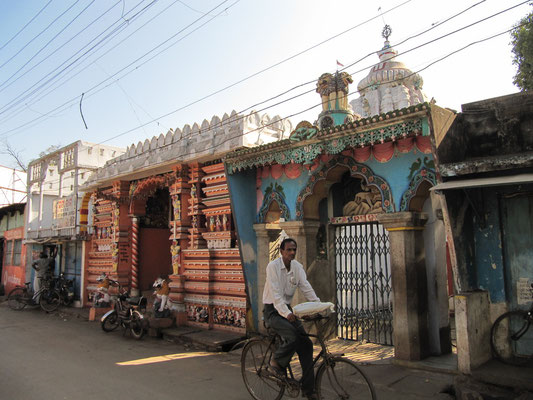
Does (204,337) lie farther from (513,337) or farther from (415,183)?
(513,337)

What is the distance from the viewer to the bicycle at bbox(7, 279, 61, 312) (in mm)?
12492

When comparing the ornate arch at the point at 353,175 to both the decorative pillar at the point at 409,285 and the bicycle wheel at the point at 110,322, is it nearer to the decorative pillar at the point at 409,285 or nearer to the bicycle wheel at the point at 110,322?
the decorative pillar at the point at 409,285

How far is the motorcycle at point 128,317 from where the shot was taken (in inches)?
323

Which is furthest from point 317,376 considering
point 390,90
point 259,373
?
point 390,90

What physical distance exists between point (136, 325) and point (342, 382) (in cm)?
568

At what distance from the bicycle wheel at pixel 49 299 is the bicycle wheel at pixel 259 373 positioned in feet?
33.0

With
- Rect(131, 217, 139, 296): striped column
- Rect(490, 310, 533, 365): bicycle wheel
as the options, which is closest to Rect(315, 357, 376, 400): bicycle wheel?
Rect(490, 310, 533, 365): bicycle wheel

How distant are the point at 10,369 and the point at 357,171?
231 inches

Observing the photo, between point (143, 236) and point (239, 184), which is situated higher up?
point (239, 184)

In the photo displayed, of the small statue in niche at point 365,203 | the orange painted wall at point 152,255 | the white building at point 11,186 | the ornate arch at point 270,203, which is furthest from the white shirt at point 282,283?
the white building at point 11,186

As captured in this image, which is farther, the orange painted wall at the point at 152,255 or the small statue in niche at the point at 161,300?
the orange painted wall at the point at 152,255

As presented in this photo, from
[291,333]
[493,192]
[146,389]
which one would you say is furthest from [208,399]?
[493,192]

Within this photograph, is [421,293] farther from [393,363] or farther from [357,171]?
[357,171]

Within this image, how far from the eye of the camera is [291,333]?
3.96 metres
